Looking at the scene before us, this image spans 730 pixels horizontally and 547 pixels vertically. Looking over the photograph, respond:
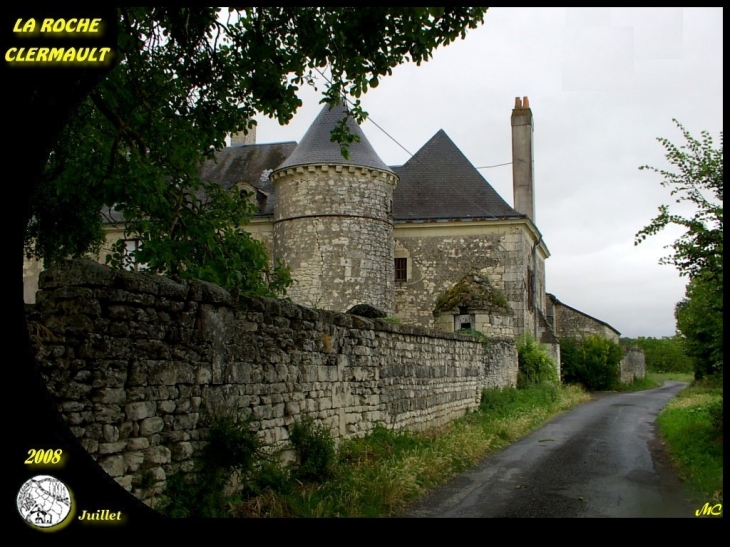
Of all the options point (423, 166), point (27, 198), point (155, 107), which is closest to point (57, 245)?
point (155, 107)

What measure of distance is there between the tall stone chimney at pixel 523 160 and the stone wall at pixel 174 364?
17.6m

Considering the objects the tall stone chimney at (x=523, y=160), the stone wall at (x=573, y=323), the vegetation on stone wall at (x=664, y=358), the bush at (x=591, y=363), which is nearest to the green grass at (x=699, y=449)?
the tall stone chimney at (x=523, y=160)

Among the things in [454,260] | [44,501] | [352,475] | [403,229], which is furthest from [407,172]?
[44,501]

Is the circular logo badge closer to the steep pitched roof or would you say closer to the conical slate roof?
the conical slate roof

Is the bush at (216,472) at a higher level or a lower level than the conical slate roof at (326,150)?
lower

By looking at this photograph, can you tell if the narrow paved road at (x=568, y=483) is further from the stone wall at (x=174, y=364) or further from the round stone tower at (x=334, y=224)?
the round stone tower at (x=334, y=224)

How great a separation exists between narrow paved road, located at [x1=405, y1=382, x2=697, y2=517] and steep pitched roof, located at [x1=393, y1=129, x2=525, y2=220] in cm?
1235

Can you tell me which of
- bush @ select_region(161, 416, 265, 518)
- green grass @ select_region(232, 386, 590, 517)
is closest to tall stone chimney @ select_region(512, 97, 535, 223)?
green grass @ select_region(232, 386, 590, 517)

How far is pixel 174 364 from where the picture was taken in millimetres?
5867

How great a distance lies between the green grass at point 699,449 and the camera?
8.05 m

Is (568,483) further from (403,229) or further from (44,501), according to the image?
(403,229)

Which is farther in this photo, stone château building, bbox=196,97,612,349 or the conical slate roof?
the conical slate roof

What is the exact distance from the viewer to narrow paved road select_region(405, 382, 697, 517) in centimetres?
730

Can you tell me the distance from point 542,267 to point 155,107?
76.5 feet
